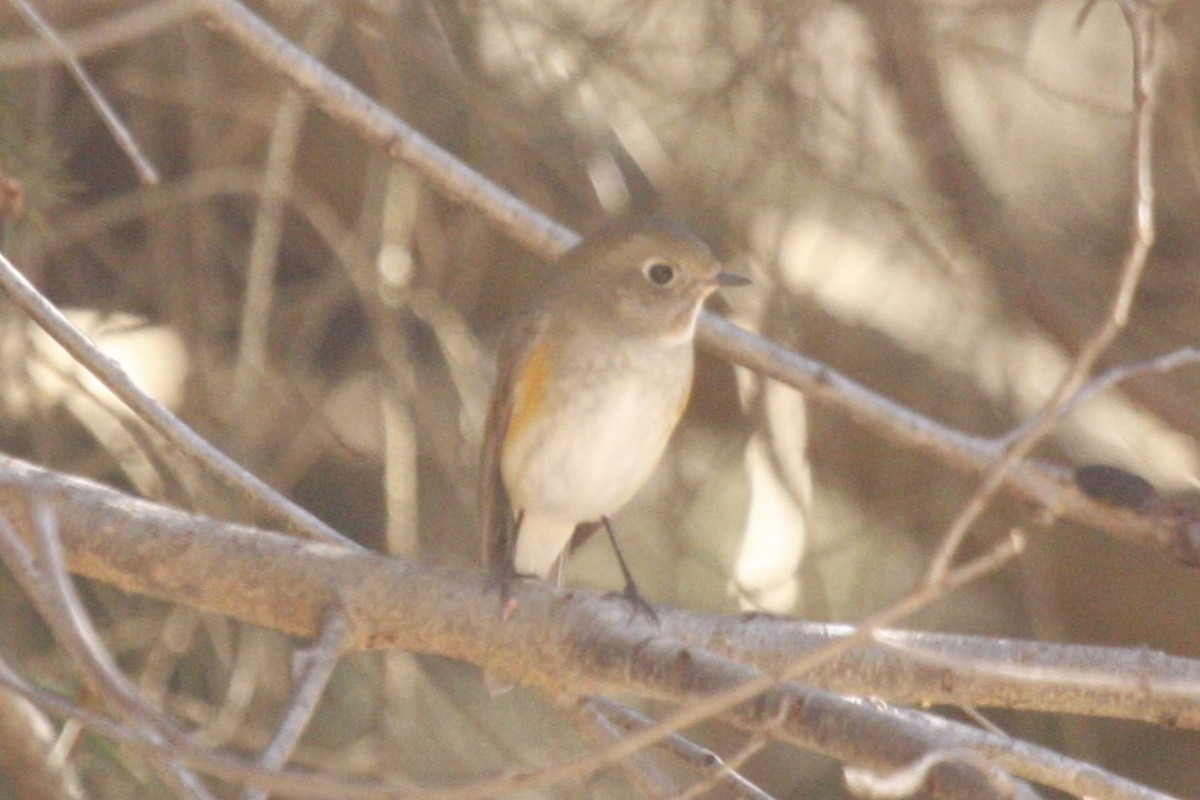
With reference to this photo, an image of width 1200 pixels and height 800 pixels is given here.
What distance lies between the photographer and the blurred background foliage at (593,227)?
4.57 meters

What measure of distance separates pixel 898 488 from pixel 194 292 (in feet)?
6.61

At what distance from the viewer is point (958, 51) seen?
15.7ft

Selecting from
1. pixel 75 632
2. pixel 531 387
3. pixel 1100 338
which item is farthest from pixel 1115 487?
pixel 75 632

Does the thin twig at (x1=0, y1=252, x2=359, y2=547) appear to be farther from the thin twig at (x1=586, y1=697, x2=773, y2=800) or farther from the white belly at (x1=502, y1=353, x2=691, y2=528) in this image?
the white belly at (x1=502, y1=353, x2=691, y2=528)

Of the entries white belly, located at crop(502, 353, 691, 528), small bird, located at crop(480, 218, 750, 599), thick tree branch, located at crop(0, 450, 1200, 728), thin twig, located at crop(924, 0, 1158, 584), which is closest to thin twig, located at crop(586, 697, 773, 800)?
thick tree branch, located at crop(0, 450, 1200, 728)

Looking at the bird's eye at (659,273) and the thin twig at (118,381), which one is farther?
the bird's eye at (659,273)

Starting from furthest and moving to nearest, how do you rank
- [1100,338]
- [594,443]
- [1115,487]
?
[594,443]
[1115,487]
[1100,338]

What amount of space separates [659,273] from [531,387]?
368 mm

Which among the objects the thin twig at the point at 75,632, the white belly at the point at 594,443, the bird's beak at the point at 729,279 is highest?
the bird's beak at the point at 729,279

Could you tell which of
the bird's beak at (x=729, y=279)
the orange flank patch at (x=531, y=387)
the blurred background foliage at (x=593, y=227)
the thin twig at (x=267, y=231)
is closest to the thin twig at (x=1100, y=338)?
the bird's beak at (x=729, y=279)

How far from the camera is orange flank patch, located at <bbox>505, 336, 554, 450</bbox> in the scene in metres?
3.55

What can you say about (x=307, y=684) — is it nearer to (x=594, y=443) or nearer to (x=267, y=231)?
(x=594, y=443)

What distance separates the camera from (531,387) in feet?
11.7

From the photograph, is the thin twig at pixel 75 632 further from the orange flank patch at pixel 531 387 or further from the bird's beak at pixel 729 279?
the bird's beak at pixel 729 279
